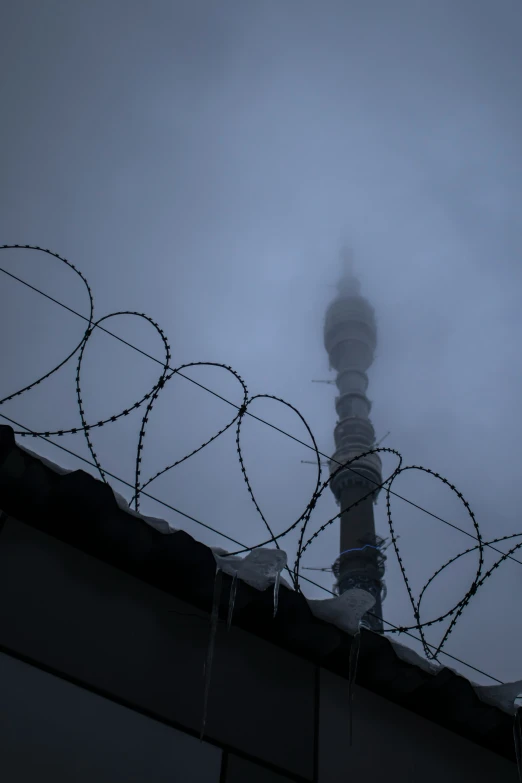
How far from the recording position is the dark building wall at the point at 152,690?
189 inches

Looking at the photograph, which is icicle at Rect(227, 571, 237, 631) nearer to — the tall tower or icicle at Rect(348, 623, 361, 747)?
icicle at Rect(348, 623, 361, 747)

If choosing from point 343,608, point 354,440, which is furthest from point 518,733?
point 354,440

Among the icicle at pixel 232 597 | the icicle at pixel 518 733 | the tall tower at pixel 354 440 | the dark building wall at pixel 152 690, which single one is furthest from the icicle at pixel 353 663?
the tall tower at pixel 354 440

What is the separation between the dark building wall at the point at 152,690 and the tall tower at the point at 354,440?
36.9 feet

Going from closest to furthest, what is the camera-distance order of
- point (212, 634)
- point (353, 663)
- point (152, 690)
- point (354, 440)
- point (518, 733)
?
point (152, 690) < point (212, 634) < point (353, 663) < point (518, 733) < point (354, 440)

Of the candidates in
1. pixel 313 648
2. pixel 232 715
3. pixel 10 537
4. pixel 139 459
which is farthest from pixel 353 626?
pixel 10 537

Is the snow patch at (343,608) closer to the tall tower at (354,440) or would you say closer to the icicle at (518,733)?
the icicle at (518,733)

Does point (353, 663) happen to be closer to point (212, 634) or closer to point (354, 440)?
point (212, 634)

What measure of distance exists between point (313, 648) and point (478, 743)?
7.38 ft

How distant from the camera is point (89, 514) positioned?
5391 mm

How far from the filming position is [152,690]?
5246 millimetres

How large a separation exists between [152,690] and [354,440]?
49.5 m

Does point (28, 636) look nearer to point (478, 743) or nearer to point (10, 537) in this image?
point (10, 537)

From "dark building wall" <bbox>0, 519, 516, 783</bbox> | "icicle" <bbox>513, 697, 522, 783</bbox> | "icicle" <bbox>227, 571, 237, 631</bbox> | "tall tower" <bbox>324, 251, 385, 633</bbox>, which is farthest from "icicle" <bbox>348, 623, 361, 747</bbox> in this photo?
"tall tower" <bbox>324, 251, 385, 633</bbox>
